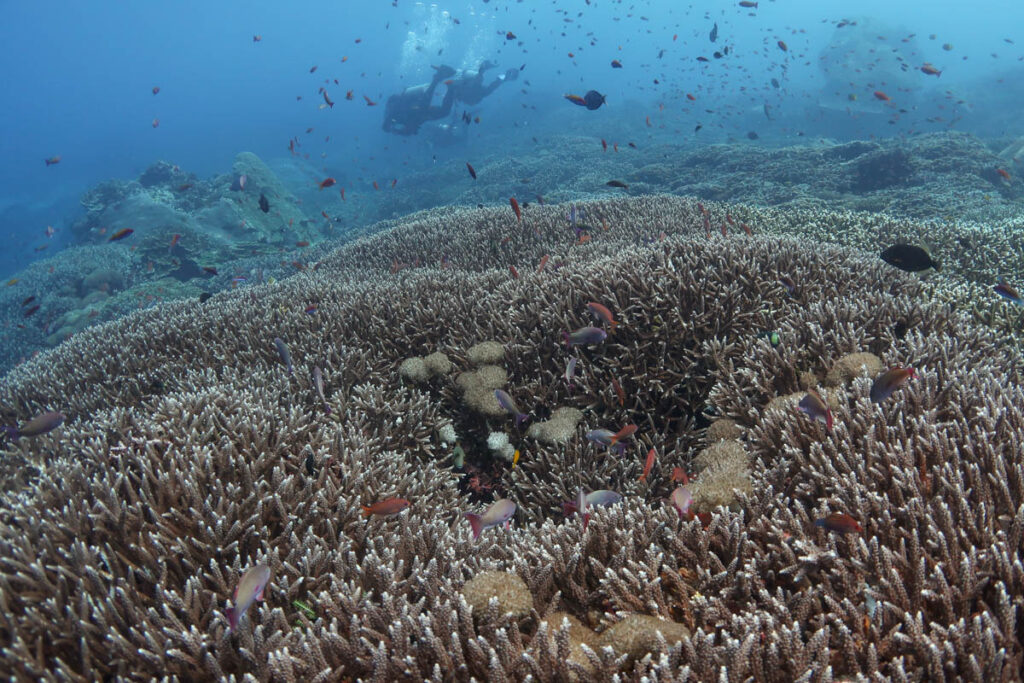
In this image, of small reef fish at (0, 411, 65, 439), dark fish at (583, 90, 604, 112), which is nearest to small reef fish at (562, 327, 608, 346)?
small reef fish at (0, 411, 65, 439)

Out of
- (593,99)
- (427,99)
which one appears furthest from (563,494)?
(427,99)

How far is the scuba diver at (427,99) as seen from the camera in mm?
34156

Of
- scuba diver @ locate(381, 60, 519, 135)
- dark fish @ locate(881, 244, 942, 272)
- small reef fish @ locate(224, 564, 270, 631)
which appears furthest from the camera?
scuba diver @ locate(381, 60, 519, 135)

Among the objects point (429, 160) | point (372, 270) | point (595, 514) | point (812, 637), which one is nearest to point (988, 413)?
point (812, 637)

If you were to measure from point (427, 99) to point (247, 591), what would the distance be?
3749 centimetres

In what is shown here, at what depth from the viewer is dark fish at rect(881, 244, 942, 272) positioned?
15.0 feet

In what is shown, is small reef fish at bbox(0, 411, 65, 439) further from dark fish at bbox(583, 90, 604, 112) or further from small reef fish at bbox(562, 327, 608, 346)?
dark fish at bbox(583, 90, 604, 112)

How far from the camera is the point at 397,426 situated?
4680 millimetres

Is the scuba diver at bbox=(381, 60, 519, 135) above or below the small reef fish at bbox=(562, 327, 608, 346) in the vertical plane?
above

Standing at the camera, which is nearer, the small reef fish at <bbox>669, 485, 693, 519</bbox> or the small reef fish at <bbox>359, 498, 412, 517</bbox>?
the small reef fish at <bbox>669, 485, 693, 519</bbox>

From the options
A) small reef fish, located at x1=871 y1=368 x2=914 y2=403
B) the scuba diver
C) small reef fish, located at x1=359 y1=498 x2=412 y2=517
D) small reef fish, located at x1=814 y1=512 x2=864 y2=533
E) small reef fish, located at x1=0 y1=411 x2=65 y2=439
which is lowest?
small reef fish, located at x1=359 y1=498 x2=412 y2=517

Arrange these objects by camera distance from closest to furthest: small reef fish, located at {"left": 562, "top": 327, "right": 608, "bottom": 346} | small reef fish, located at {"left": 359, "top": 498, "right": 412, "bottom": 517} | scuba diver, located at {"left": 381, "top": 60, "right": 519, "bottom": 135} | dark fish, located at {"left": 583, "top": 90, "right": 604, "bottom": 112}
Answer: small reef fish, located at {"left": 359, "top": 498, "right": 412, "bottom": 517}
small reef fish, located at {"left": 562, "top": 327, "right": 608, "bottom": 346}
dark fish, located at {"left": 583, "top": 90, "right": 604, "bottom": 112}
scuba diver, located at {"left": 381, "top": 60, "right": 519, "bottom": 135}

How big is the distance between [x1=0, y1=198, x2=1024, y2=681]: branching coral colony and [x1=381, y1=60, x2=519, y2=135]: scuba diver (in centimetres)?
3281

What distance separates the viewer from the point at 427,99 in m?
34.2
